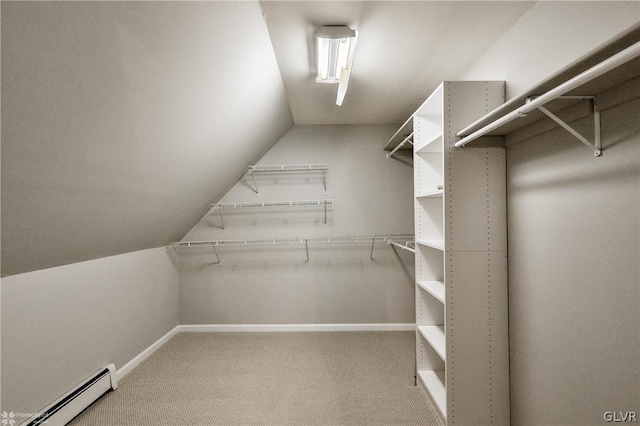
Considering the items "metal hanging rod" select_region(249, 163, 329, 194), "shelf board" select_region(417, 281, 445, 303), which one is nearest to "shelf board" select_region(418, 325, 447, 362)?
"shelf board" select_region(417, 281, 445, 303)

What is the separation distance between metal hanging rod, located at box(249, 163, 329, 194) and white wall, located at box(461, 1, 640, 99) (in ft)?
5.95

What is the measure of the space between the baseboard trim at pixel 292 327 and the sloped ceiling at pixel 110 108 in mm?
1566

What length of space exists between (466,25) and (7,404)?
129 inches

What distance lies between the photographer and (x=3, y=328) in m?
1.52

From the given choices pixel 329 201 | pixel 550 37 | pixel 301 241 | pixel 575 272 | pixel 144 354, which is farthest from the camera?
pixel 301 241

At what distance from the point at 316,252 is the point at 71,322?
2.20 m

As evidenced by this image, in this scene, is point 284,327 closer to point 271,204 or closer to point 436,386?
point 271,204

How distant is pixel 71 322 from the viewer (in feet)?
6.38

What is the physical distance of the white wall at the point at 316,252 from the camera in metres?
3.34

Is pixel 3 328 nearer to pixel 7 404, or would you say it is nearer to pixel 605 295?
pixel 7 404

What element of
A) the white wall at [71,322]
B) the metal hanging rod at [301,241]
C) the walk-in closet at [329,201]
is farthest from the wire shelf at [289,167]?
the white wall at [71,322]

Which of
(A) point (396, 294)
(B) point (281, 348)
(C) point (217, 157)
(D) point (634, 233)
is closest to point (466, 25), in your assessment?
(D) point (634, 233)

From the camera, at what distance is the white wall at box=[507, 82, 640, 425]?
106 centimetres

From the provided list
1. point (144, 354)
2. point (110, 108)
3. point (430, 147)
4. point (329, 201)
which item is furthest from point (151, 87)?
point (144, 354)
